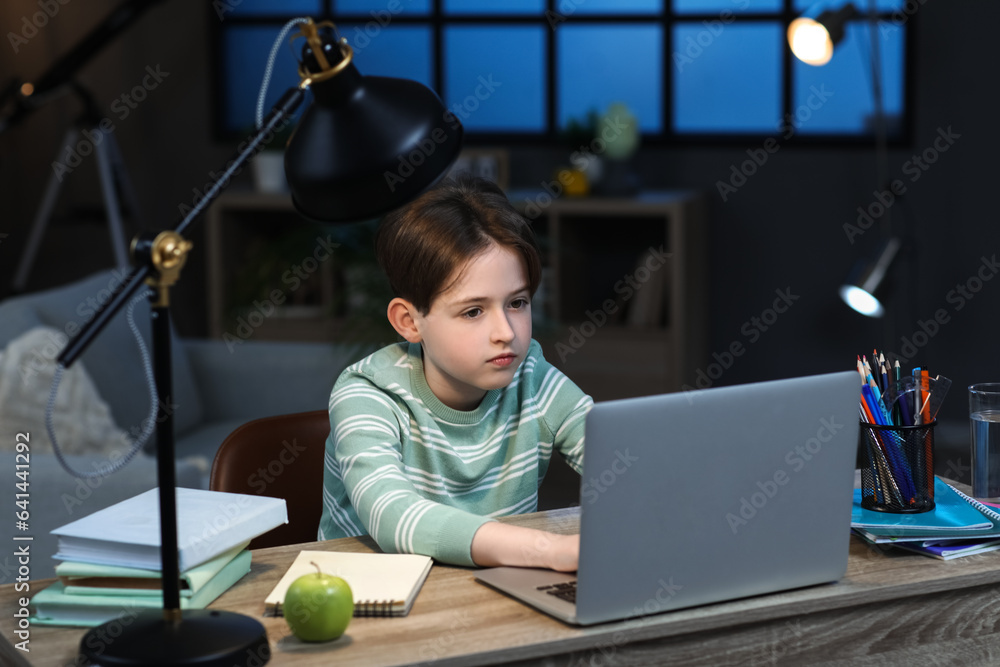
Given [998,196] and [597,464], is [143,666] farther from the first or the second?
[998,196]

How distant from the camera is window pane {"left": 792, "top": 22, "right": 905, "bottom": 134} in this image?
407 cm

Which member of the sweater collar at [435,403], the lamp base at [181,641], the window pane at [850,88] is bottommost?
the lamp base at [181,641]

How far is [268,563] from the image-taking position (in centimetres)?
126

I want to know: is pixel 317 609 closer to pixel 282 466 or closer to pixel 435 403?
pixel 435 403

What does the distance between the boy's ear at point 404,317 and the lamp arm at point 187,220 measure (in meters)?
0.45

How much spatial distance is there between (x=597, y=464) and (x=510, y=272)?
17.5 inches

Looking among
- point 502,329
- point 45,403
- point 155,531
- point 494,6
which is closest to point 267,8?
point 494,6

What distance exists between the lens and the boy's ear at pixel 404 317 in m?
1.43

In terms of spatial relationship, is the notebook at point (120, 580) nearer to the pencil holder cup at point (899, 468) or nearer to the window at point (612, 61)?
the pencil holder cup at point (899, 468)

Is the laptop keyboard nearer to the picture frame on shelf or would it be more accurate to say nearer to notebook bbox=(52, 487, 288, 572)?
notebook bbox=(52, 487, 288, 572)

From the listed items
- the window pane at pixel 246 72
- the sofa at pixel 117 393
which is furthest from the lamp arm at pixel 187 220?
the window pane at pixel 246 72

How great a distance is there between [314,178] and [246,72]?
393 centimetres

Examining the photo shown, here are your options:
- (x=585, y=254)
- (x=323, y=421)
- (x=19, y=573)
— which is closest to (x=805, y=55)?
(x=585, y=254)

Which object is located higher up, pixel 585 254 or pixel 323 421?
pixel 585 254
